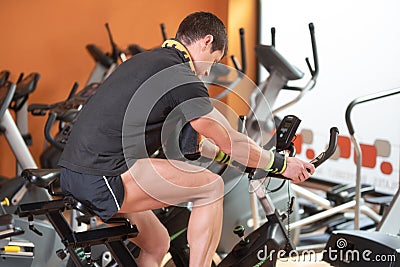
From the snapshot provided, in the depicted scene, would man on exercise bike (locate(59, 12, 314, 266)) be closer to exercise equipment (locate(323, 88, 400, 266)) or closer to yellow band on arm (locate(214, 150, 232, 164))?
yellow band on arm (locate(214, 150, 232, 164))

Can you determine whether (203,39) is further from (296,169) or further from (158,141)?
(296,169)

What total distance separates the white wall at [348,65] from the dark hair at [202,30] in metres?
2.93

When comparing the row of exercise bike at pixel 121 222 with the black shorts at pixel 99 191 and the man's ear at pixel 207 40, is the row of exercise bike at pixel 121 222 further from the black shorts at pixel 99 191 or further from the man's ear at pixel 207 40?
the man's ear at pixel 207 40

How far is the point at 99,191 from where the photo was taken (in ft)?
9.48

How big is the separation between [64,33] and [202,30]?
3.56 metres

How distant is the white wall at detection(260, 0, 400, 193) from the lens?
18.6 ft

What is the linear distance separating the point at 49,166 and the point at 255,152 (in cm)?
306

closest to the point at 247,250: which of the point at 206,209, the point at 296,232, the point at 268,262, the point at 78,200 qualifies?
the point at 268,262

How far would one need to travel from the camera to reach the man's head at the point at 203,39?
2.95m

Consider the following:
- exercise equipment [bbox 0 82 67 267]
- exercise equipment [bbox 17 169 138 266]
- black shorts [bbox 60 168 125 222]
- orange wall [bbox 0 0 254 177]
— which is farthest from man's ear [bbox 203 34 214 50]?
orange wall [bbox 0 0 254 177]

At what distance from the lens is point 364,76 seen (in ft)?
19.3

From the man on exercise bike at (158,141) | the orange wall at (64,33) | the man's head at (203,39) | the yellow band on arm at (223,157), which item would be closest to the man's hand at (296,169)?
the man on exercise bike at (158,141)

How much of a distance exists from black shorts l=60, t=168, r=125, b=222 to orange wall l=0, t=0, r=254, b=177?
3378 mm

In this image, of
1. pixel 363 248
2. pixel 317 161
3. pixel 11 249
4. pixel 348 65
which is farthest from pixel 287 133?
pixel 348 65
